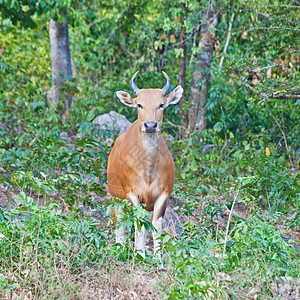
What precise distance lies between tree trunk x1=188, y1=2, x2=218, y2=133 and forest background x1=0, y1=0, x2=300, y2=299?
2 centimetres

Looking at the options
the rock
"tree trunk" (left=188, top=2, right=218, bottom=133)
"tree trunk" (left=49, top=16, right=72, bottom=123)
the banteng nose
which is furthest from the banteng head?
"tree trunk" (left=49, top=16, right=72, bottom=123)

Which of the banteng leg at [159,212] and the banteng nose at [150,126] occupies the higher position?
the banteng nose at [150,126]

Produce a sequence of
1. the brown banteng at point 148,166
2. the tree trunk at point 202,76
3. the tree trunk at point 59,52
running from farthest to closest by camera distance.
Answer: the tree trunk at point 59,52
the tree trunk at point 202,76
the brown banteng at point 148,166

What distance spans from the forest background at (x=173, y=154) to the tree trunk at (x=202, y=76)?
0.08ft

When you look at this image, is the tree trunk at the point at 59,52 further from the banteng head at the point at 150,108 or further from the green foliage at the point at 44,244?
the green foliage at the point at 44,244

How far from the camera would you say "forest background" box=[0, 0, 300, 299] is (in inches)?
145

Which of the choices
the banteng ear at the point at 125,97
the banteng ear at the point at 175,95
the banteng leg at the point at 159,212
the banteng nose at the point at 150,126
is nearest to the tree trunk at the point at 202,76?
the banteng ear at the point at 175,95

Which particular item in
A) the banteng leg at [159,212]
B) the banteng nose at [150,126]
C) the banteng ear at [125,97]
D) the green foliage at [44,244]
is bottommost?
the banteng leg at [159,212]

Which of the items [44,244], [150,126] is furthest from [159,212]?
[44,244]

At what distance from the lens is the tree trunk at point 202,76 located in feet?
30.3

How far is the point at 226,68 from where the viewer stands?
685 cm

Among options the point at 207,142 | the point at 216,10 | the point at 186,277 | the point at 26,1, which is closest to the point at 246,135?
the point at 207,142

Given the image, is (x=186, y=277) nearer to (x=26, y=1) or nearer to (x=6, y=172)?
(x=6, y=172)

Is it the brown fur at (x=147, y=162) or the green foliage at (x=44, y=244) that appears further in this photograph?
the brown fur at (x=147, y=162)
